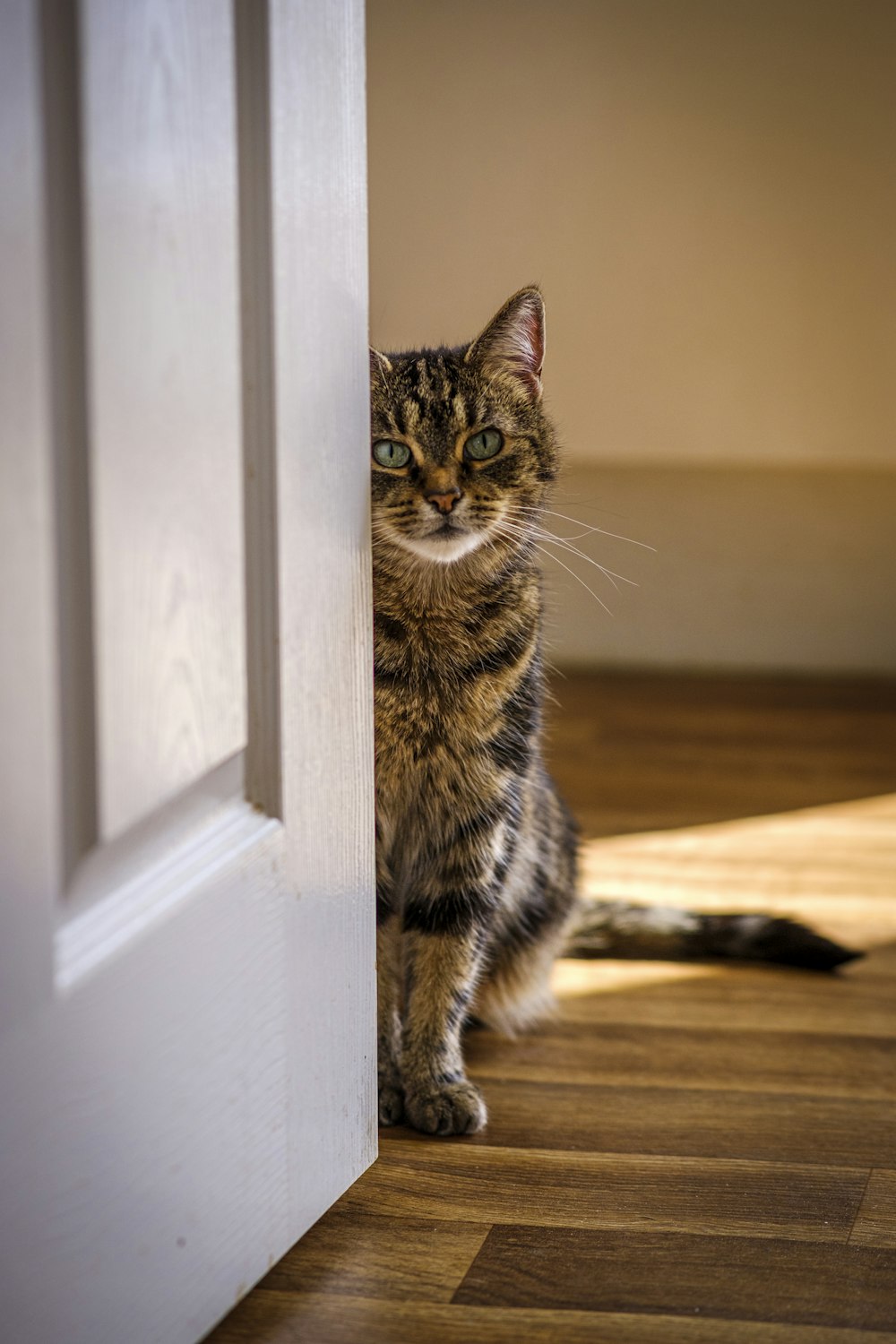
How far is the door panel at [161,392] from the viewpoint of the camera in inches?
27.0

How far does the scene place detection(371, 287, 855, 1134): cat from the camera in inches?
51.7

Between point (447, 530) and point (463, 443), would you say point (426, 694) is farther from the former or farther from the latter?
point (463, 443)

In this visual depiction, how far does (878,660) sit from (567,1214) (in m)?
2.56

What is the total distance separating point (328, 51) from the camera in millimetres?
928

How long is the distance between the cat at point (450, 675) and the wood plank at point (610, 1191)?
0.25 ft

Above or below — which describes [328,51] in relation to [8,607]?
above

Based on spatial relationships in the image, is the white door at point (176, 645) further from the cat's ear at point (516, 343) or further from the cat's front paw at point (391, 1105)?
the cat's ear at point (516, 343)

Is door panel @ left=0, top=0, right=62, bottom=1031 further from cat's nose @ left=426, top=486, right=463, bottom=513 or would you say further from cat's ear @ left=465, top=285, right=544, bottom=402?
cat's ear @ left=465, top=285, right=544, bottom=402

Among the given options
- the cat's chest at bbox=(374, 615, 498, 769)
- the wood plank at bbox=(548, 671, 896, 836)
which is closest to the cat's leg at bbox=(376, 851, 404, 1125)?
the cat's chest at bbox=(374, 615, 498, 769)

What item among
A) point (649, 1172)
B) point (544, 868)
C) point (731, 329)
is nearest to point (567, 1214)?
point (649, 1172)

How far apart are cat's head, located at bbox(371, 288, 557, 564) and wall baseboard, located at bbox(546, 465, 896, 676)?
188 cm

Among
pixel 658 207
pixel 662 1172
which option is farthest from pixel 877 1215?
pixel 658 207

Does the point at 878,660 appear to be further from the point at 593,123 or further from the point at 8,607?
the point at 8,607

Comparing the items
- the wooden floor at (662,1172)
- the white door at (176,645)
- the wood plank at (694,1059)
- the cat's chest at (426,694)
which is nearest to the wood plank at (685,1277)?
the wooden floor at (662,1172)
